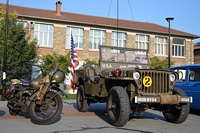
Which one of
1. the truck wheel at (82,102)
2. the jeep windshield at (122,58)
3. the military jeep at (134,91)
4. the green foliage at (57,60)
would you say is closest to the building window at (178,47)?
the green foliage at (57,60)

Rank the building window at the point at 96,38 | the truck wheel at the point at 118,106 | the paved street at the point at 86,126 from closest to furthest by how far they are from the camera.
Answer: the paved street at the point at 86,126
the truck wheel at the point at 118,106
the building window at the point at 96,38

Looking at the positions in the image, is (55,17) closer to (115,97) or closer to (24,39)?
(24,39)

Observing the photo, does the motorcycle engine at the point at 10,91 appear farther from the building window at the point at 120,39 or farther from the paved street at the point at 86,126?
the building window at the point at 120,39

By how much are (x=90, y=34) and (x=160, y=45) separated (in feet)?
27.6

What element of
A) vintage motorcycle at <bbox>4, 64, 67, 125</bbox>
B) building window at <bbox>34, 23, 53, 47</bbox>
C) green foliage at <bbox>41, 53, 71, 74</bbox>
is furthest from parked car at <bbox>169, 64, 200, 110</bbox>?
building window at <bbox>34, 23, 53, 47</bbox>

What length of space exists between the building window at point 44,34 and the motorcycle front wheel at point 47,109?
61.1 feet

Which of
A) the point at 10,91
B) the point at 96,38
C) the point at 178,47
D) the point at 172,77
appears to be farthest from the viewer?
the point at 178,47

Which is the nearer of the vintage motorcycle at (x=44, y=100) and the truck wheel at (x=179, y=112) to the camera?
the vintage motorcycle at (x=44, y=100)

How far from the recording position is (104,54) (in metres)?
8.16

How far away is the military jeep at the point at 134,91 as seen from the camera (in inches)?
231

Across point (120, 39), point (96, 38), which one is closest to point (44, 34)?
point (96, 38)

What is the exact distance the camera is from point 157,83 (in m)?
6.19

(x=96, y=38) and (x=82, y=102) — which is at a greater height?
(x=96, y=38)

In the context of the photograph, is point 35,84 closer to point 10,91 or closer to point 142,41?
point 10,91
